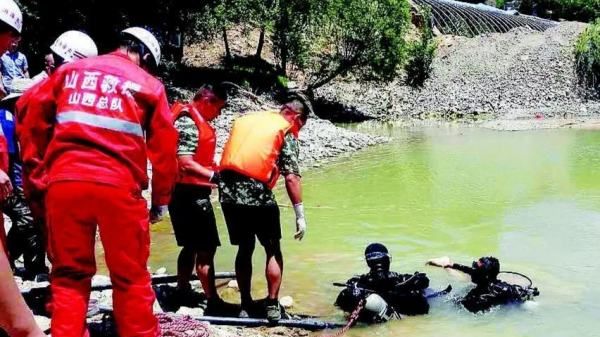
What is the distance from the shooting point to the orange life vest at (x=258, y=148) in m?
5.28

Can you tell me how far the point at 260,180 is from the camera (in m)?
5.28

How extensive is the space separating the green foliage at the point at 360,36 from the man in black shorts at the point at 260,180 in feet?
81.3

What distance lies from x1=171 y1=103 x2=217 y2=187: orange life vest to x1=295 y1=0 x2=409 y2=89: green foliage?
81.4 feet

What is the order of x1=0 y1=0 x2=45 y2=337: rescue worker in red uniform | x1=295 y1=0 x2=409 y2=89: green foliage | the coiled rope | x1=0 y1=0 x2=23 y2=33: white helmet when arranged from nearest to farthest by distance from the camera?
1. x1=0 y1=0 x2=45 y2=337: rescue worker in red uniform
2. x1=0 y1=0 x2=23 y2=33: white helmet
3. the coiled rope
4. x1=295 y1=0 x2=409 y2=89: green foliage

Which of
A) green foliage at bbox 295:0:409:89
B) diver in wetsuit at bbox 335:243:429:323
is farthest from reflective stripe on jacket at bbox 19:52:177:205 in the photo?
green foliage at bbox 295:0:409:89

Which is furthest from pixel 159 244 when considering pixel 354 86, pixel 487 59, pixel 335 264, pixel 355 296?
pixel 487 59

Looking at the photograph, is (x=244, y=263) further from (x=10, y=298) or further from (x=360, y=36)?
(x=360, y=36)

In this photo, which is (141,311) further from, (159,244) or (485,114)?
(485,114)

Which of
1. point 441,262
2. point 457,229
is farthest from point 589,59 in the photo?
point 441,262

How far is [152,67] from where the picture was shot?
408 centimetres

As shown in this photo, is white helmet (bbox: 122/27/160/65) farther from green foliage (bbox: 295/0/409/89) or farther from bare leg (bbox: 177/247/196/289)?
green foliage (bbox: 295/0/409/89)

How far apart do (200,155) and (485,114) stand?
1080 inches

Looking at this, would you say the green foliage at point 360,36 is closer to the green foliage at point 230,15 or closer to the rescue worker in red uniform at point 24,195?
the green foliage at point 230,15

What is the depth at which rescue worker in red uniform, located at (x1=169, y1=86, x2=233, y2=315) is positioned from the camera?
5332mm
